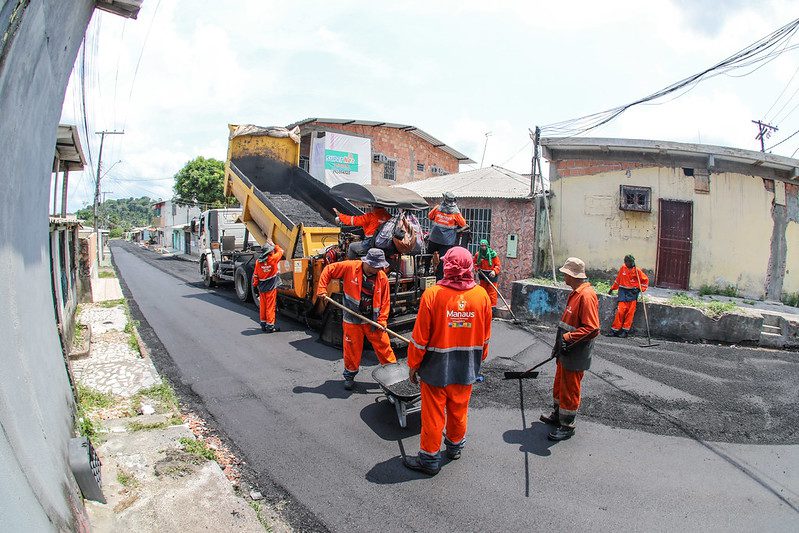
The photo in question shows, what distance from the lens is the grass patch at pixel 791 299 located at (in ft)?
31.7

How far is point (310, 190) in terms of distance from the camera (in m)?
9.77

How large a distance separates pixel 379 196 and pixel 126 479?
444 centimetres

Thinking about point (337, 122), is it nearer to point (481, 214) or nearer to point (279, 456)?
point (481, 214)

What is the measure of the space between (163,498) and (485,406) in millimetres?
3033

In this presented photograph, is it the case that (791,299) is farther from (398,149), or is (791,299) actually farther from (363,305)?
(398,149)

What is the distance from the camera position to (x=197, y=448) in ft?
12.2

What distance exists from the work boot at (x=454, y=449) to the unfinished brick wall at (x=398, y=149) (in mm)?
18272

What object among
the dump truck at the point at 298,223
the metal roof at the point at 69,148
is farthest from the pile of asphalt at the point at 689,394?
the metal roof at the point at 69,148

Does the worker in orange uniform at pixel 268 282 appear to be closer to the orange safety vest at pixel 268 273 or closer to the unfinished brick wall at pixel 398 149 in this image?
the orange safety vest at pixel 268 273

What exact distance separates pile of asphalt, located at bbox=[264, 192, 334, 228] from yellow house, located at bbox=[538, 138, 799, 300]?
5.58 metres

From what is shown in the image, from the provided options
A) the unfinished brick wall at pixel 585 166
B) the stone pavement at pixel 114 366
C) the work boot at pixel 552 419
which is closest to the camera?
the work boot at pixel 552 419

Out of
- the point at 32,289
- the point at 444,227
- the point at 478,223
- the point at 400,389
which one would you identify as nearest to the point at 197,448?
the point at 32,289

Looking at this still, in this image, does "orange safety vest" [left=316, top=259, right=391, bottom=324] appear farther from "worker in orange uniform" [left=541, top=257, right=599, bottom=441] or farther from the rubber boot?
the rubber boot

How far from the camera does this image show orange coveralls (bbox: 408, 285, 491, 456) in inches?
137
